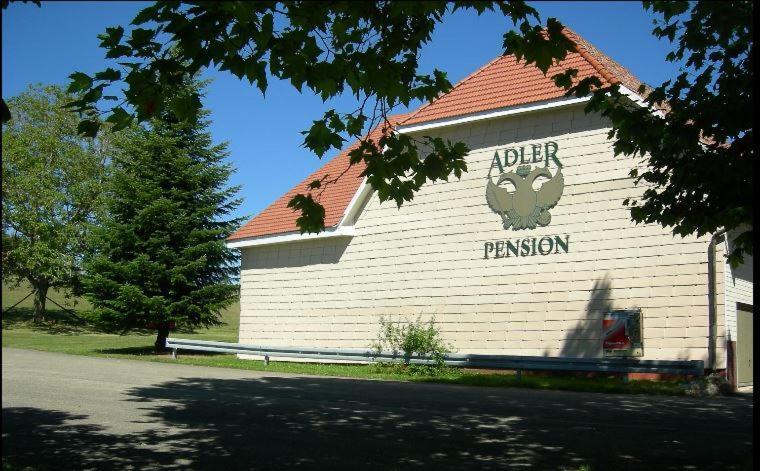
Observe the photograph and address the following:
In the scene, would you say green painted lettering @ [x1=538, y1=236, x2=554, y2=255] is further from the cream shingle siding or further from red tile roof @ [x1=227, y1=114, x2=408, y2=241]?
red tile roof @ [x1=227, y1=114, x2=408, y2=241]

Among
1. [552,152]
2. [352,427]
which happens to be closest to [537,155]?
[552,152]

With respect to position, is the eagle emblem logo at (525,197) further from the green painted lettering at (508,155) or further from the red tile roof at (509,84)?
the red tile roof at (509,84)

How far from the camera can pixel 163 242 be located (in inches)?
1065

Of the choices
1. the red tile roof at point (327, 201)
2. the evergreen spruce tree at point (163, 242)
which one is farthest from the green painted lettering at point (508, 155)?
the evergreen spruce tree at point (163, 242)

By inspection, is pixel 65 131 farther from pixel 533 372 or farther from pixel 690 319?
pixel 690 319

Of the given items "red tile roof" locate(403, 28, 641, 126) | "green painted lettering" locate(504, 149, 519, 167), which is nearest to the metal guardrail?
"green painted lettering" locate(504, 149, 519, 167)

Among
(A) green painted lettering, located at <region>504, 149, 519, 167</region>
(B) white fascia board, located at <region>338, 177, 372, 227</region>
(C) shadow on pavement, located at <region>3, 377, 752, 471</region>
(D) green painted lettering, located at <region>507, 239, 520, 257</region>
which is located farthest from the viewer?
(B) white fascia board, located at <region>338, 177, 372, 227</region>

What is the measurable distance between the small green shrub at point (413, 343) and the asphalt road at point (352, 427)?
3.90m

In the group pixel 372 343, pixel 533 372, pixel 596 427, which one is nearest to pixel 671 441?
pixel 596 427

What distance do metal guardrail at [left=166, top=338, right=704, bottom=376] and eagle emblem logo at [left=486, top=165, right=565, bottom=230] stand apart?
134 inches

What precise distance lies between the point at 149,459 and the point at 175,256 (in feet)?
65.1

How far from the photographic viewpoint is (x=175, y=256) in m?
26.7

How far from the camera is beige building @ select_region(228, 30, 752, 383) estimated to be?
656 inches

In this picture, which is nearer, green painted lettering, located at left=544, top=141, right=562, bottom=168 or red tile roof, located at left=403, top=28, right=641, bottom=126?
green painted lettering, located at left=544, top=141, right=562, bottom=168
